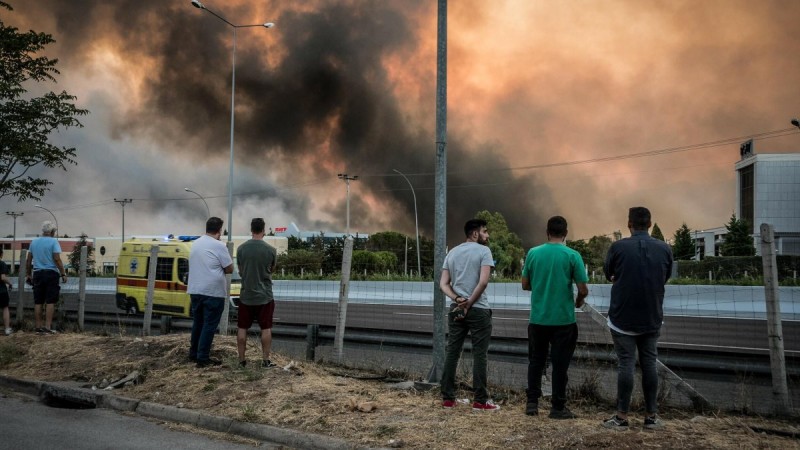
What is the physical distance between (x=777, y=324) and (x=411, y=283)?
25802 millimetres

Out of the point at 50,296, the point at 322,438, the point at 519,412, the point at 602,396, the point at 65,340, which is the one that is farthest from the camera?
the point at 50,296

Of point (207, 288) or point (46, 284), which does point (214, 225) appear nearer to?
point (207, 288)

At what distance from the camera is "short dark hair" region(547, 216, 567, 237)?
6.88 metres

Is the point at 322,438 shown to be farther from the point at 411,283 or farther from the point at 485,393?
the point at 411,283

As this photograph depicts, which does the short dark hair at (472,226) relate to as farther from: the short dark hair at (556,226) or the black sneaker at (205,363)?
the black sneaker at (205,363)

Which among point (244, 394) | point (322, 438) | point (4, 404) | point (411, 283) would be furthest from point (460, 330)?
point (411, 283)

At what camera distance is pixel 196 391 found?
830 centimetres

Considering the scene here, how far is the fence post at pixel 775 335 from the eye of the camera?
660 centimetres

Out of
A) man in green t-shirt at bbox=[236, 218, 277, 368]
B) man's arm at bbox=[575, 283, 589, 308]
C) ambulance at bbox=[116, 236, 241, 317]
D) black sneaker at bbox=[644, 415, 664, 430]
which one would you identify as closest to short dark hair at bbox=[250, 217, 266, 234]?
man in green t-shirt at bbox=[236, 218, 277, 368]

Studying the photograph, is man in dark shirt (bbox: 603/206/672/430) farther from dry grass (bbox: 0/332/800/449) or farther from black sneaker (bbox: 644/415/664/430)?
dry grass (bbox: 0/332/800/449)

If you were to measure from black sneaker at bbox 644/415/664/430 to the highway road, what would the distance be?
6934 mm

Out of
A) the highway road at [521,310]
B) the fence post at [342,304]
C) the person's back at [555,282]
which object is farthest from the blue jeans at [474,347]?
the highway road at [521,310]

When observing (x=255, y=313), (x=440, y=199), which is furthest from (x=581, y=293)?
(x=255, y=313)

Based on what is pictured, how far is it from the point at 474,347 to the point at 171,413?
129 inches
